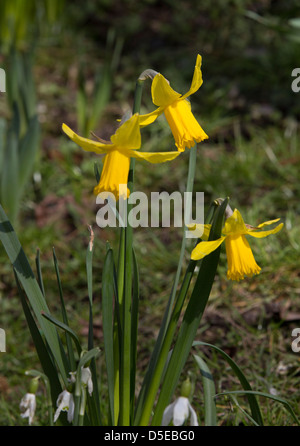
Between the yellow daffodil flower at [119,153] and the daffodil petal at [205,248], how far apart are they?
0.62 ft

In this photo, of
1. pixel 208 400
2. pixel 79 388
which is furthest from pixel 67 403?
pixel 208 400

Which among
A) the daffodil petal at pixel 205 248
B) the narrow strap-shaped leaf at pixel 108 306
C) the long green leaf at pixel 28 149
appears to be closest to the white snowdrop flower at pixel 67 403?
the narrow strap-shaped leaf at pixel 108 306

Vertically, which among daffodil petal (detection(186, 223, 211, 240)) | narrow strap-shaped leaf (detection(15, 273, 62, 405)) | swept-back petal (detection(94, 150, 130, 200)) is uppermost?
swept-back petal (detection(94, 150, 130, 200))

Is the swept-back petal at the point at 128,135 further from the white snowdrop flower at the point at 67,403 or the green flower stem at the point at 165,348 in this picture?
the white snowdrop flower at the point at 67,403

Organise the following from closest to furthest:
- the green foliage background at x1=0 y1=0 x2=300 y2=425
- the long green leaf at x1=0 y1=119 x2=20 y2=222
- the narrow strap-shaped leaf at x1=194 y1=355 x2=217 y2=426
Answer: the narrow strap-shaped leaf at x1=194 y1=355 x2=217 y2=426
the green foliage background at x1=0 y1=0 x2=300 y2=425
the long green leaf at x1=0 y1=119 x2=20 y2=222

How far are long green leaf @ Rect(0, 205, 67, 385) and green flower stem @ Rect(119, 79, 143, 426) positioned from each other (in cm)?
15

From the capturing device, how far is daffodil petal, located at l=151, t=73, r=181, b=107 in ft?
3.79

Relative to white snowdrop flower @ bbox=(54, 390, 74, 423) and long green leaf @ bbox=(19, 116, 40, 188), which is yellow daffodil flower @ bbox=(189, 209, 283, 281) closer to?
white snowdrop flower @ bbox=(54, 390, 74, 423)

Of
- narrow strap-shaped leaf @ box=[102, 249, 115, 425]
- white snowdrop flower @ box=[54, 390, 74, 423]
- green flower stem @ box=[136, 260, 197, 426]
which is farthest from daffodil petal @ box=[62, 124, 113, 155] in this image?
white snowdrop flower @ box=[54, 390, 74, 423]

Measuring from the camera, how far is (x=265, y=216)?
2.67 meters

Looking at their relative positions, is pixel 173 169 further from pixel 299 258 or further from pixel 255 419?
pixel 255 419

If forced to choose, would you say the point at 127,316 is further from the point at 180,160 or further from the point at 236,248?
the point at 180,160

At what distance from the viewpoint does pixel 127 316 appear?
134 cm
